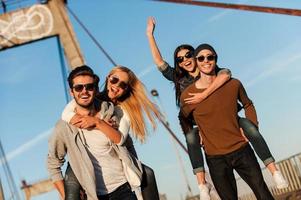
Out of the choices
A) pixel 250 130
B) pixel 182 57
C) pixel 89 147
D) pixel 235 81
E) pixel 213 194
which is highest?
pixel 182 57

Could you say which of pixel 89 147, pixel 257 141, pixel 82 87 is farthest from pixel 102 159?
pixel 257 141

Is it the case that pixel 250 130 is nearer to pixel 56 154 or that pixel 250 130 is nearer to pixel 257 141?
pixel 257 141

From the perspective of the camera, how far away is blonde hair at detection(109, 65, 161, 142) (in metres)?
3.51

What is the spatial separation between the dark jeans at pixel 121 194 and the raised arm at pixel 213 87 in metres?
0.80

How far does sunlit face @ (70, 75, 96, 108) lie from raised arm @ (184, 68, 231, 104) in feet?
2.58

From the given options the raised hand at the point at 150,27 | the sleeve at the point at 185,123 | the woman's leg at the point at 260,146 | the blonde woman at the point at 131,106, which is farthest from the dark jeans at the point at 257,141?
the raised hand at the point at 150,27

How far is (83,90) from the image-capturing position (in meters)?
3.03

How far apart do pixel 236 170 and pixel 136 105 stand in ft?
3.03

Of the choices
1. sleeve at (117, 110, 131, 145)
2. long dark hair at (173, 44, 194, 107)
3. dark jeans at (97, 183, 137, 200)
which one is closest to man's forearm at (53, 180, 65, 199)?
dark jeans at (97, 183, 137, 200)

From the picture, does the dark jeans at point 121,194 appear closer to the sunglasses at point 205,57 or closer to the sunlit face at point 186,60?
the sunglasses at point 205,57

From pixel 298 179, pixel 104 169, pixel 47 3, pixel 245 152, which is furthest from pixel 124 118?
pixel 298 179

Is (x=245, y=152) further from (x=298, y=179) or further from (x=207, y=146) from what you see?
(x=298, y=179)

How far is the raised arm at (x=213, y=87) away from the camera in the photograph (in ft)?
11.0

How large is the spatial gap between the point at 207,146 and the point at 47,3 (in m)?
7.94
